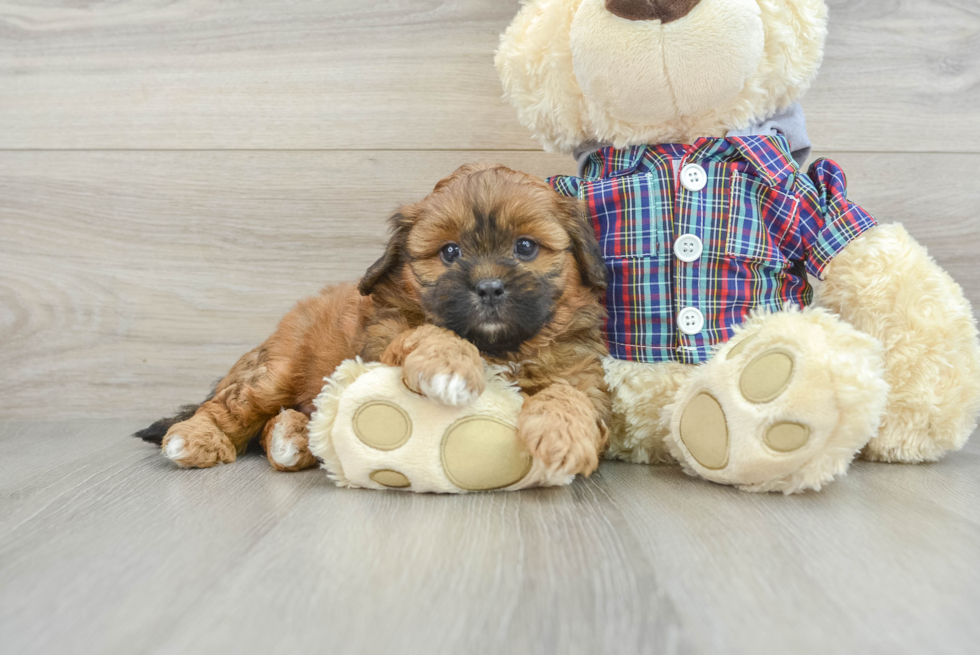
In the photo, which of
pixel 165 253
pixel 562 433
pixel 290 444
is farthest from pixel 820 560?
pixel 165 253

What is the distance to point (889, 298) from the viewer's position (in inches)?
54.4

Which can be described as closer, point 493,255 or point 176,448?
point 493,255

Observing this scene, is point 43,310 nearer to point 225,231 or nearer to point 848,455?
point 225,231

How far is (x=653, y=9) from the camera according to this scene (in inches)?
49.7

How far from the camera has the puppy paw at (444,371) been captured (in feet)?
3.66

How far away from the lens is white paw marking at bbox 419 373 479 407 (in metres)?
1.11

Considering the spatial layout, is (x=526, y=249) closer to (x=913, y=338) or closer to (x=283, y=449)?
(x=283, y=449)

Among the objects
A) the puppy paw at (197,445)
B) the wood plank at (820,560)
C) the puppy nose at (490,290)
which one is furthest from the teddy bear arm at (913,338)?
the puppy paw at (197,445)

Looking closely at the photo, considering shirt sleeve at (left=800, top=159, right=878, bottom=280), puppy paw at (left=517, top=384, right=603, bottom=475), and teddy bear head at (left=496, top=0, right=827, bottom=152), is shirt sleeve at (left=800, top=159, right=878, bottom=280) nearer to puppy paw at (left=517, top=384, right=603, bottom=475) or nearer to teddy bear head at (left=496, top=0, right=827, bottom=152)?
teddy bear head at (left=496, top=0, right=827, bottom=152)

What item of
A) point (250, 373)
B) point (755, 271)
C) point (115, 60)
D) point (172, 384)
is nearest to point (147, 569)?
point (250, 373)

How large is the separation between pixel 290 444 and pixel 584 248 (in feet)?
2.37

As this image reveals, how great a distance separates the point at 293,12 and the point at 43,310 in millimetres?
1159

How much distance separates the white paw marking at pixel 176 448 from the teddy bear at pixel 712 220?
0.91 m

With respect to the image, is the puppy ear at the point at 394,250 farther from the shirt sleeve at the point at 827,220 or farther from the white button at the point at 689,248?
the shirt sleeve at the point at 827,220
